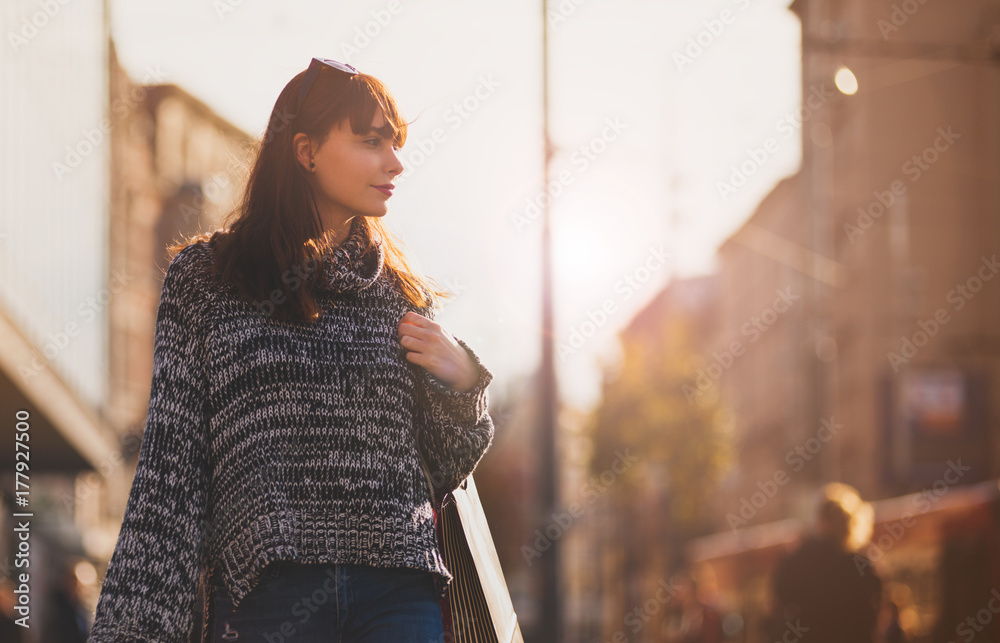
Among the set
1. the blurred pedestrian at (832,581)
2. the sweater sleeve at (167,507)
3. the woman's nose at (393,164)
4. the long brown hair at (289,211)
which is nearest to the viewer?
the sweater sleeve at (167,507)

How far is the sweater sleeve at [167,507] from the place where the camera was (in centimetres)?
180

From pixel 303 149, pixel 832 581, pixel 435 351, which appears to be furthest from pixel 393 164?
pixel 832 581

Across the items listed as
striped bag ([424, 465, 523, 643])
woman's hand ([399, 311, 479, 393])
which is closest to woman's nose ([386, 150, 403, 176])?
woman's hand ([399, 311, 479, 393])

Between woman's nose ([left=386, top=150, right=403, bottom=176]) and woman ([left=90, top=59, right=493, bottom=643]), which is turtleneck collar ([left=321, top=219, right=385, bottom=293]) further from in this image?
woman's nose ([left=386, top=150, right=403, bottom=176])

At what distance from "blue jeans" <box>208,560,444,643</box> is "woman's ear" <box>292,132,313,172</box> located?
80 centimetres

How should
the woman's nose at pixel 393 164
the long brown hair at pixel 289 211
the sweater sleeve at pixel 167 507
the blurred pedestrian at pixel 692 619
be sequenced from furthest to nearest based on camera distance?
the blurred pedestrian at pixel 692 619
the woman's nose at pixel 393 164
the long brown hair at pixel 289 211
the sweater sleeve at pixel 167 507

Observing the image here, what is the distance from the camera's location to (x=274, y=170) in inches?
85.8

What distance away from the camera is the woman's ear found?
2150 millimetres

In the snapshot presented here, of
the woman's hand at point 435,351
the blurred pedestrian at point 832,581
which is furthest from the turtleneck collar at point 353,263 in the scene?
the blurred pedestrian at point 832,581

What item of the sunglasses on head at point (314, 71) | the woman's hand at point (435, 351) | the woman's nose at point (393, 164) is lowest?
the woman's hand at point (435, 351)

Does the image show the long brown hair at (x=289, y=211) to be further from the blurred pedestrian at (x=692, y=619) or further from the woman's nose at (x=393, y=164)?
the blurred pedestrian at (x=692, y=619)

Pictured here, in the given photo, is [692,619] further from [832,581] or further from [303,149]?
[303,149]

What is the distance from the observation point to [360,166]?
Answer: 2105 millimetres

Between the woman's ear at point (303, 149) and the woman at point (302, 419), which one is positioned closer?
the woman at point (302, 419)
